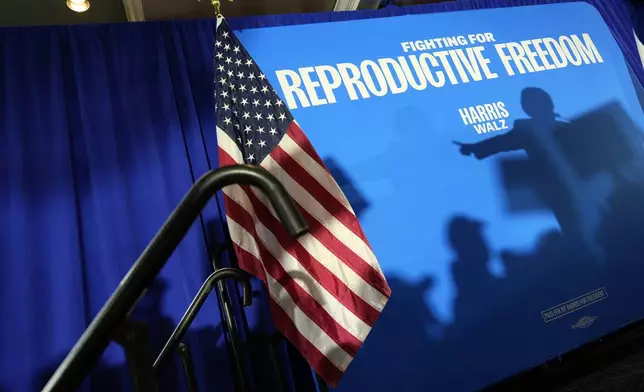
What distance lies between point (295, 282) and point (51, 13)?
6.97 feet

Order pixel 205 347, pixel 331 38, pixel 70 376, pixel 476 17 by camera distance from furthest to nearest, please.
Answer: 1. pixel 476 17
2. pixel 331 38
3. pixel 205 347
4. pixel 70 376

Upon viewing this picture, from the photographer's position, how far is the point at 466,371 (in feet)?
6.51

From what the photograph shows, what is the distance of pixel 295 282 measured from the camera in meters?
1.61

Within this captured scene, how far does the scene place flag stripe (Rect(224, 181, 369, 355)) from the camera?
4.99 ft

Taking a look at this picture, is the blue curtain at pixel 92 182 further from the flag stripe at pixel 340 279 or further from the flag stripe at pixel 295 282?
the flag stripe at pixel 340 279

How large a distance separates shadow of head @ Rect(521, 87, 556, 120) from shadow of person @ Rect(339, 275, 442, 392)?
1347 millimetres

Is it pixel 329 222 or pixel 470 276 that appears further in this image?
pixel 470 276

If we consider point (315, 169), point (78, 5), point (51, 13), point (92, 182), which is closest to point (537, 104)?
point (315, 169)

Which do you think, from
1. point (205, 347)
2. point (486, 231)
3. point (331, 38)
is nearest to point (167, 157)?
point (205, 347)

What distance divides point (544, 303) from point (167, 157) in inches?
81.0

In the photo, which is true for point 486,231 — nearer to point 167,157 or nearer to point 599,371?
point 599,371

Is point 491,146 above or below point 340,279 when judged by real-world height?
above

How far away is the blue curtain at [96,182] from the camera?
179cm

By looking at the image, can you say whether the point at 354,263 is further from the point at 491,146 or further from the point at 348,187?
the point at 491,146
